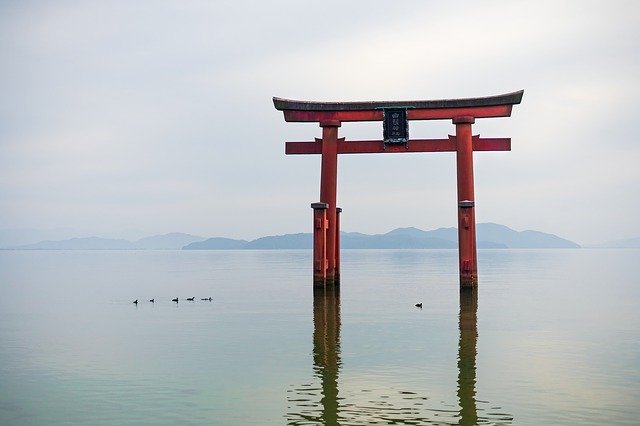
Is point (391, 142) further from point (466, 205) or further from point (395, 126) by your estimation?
point (466, 205)

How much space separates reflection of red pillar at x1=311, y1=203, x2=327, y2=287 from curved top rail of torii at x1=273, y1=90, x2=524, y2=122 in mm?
3170

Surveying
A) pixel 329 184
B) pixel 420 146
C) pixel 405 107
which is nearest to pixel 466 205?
pixel 420 146

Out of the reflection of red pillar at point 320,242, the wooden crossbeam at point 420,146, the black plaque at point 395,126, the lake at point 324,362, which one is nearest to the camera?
the lake at point 324,362

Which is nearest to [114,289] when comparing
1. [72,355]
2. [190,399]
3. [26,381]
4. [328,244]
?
[328,244]

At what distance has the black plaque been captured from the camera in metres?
22.4

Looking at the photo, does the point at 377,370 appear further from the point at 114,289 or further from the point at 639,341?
the point at 114,289

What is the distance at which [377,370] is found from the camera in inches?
453

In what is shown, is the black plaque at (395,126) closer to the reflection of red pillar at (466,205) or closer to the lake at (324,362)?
the reflection of red pillar at (466,205)

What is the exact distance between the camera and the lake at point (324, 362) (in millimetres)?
9055

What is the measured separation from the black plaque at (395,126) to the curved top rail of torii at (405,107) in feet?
0.55

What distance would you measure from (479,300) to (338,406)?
14.9 m

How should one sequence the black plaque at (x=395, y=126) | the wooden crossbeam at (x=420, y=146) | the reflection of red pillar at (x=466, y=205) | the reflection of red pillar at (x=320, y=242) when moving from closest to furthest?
1. the reflection of red pillar at (x=466, y=205)
2. the reflection of red pillar at (x=320, y=242)
3. the black plaque at (x=395, y=126)
4. the wooden crossbeam at (x=420, y=146)

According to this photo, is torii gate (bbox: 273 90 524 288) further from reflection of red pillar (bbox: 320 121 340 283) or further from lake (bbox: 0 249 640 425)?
lake (bbox: 0 249 640 425)

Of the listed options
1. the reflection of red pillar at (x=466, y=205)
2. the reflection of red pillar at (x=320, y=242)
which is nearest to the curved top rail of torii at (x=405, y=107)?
the reflection of red pillar at (x=466, y=205)
